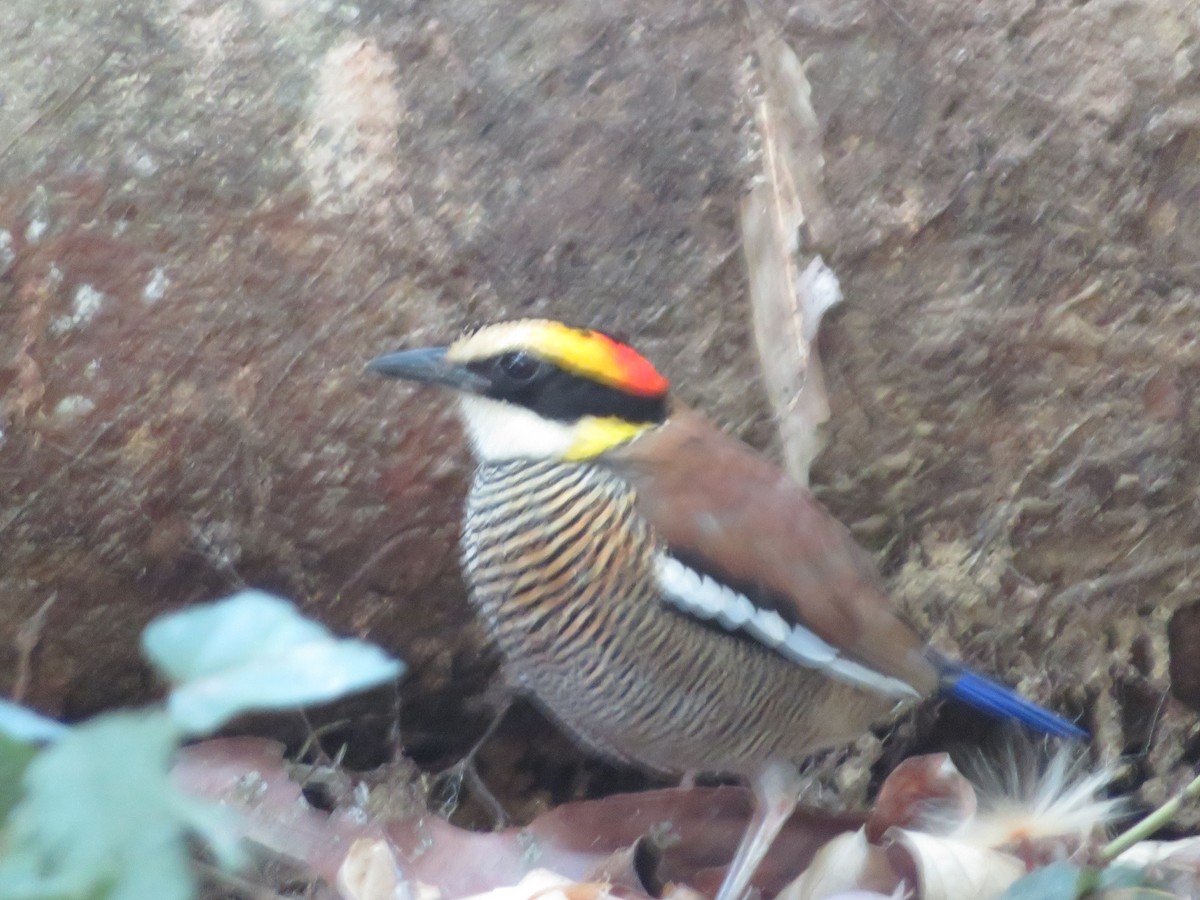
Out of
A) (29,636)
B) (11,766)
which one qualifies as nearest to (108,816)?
(11,766)

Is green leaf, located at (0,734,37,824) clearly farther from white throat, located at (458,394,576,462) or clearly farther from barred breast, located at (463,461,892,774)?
white throat, located at (458,394,576,462)

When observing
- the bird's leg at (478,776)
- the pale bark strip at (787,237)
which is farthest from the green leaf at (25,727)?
the pale bark strip at (787,237)

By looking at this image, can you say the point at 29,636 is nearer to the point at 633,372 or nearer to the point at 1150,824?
the point at 633,372

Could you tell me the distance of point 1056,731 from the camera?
2.41 m

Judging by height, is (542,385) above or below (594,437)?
above

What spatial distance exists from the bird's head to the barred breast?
0.05 meters

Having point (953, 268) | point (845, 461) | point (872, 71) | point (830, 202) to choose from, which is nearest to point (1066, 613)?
point (845, 461)

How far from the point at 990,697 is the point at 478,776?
36.9 inches

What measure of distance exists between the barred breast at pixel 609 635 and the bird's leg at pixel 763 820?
8 centimetres

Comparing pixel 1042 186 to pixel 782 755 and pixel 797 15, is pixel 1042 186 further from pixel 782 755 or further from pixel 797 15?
pixel 782 755

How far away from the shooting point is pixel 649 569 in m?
1.99

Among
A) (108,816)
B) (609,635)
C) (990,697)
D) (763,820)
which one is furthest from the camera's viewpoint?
(990,697)

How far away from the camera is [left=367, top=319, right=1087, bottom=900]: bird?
78.7 inches

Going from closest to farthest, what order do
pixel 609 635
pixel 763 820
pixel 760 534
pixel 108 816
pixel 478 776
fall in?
pixel 108 816 < pixel 609 635 < pixel 760 534 < pixel 763 820 < pixel 478 776
